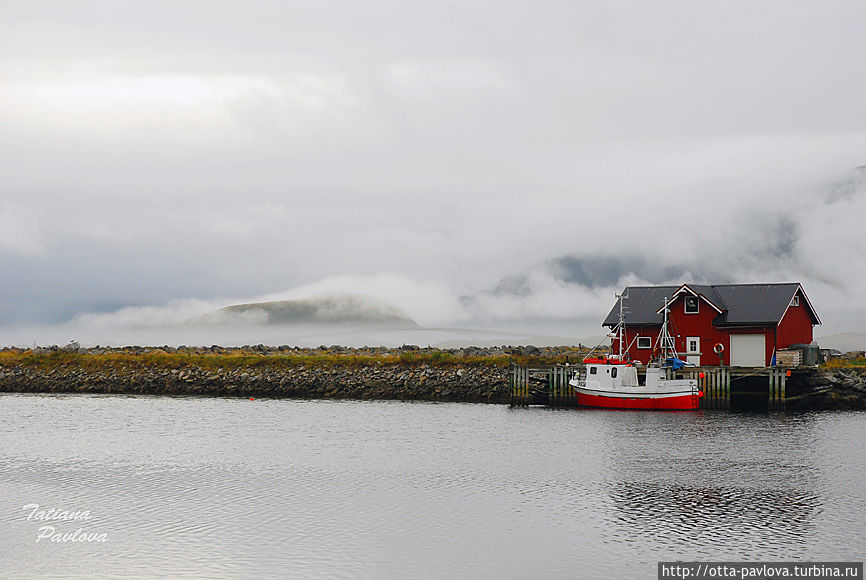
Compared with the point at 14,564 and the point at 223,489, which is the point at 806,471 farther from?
the point at 14,564

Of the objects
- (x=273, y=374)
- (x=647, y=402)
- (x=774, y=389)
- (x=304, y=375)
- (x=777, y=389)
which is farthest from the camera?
(x=273, y=374)

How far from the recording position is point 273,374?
74.5 m

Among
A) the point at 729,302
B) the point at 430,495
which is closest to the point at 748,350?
the point at 729,302

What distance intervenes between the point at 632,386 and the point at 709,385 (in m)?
4.94

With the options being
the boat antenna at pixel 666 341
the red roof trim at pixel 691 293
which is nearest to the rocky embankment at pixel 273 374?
the boat antenna at pixel 666 341

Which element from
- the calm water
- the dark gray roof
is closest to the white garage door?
the dark gray roof

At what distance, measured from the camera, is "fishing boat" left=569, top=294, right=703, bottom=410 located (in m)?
58.1

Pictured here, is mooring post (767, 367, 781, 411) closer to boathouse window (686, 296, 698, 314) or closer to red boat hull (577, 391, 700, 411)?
red boat hull (577, 391, 700, 411)

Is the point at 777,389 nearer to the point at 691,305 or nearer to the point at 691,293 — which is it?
the point at 691,305

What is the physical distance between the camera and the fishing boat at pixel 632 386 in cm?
5806

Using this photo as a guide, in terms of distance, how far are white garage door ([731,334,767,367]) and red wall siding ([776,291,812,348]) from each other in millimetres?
1335

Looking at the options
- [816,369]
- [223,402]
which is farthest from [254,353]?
[816,369]

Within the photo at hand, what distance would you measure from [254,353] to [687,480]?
61.7 metres

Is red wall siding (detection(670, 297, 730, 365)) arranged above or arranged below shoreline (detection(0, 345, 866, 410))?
above
